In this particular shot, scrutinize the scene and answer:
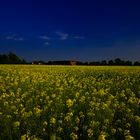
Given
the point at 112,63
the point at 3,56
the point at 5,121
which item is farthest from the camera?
the point at 3,56

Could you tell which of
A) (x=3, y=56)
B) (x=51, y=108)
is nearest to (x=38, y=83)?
(x=51, y=108)

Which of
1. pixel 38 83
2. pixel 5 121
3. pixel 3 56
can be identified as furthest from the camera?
pixel 3 56

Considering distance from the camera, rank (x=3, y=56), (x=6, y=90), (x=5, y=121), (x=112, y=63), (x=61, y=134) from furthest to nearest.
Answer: (x=3, y=56) → (x=112, y=63) → (x=6, y=90) → (x=5, y=121) → (x=61, y=134)

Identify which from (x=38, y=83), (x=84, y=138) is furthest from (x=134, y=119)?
(x=38, y=83)

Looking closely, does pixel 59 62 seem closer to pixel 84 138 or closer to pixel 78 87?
pixel 78 87

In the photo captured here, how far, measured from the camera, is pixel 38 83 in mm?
17328

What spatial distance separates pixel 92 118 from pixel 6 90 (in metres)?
7.11

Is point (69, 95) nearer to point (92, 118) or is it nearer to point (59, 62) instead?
point (92, 118)

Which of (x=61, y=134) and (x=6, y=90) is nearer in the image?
(x=61, y=134)

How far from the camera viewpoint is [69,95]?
13.7m

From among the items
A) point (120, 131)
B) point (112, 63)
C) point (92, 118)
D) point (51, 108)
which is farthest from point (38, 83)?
point (112, 63)

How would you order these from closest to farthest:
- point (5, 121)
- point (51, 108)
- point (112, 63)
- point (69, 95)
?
point (5, 121) < point (51, 108) < point (69, 95) < point (112, 63)

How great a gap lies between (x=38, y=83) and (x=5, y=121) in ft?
27.3

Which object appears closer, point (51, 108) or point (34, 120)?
point (34, 120)
